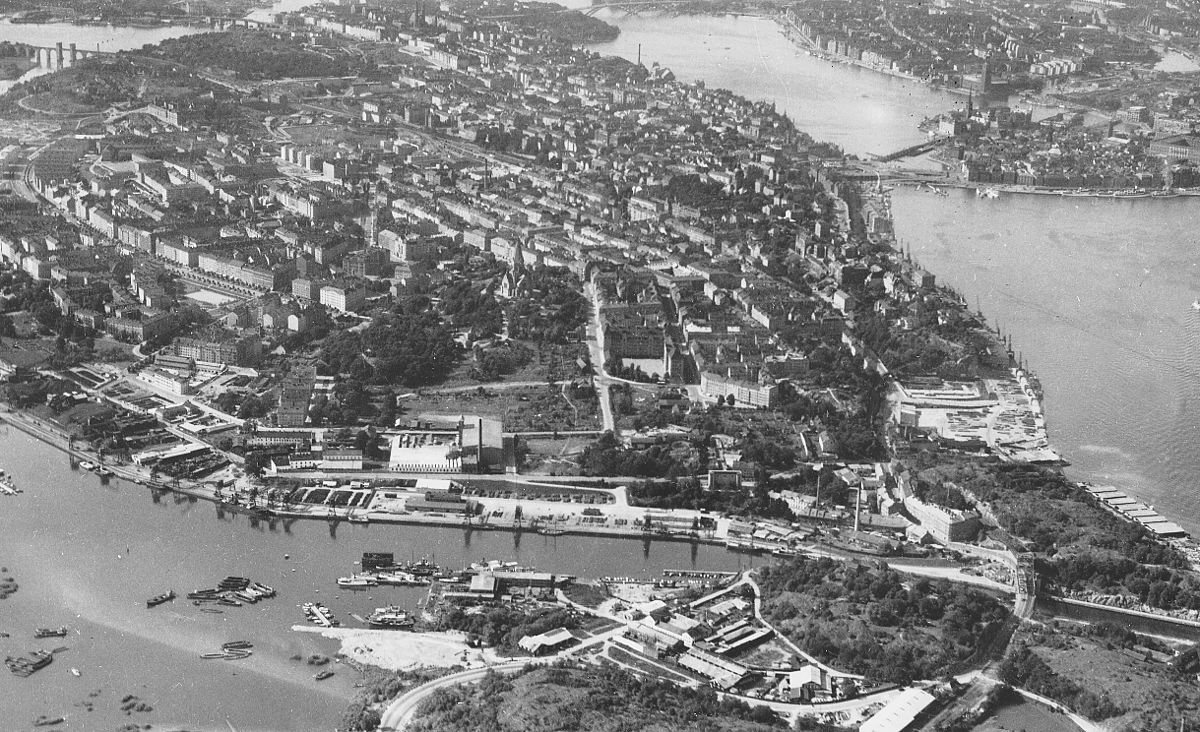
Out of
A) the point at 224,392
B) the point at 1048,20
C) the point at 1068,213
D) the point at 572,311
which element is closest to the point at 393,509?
the point at 224,392

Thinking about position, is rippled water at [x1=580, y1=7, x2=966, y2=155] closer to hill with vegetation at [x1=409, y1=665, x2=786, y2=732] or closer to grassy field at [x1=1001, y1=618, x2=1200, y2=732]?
grassy field at [x1=1001, y1=618, x2=1200, y2=732]

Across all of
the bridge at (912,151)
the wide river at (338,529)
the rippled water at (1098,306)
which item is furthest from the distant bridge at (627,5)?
the wide river at (338,529)

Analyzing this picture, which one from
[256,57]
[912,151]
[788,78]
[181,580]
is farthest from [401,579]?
[788,78]

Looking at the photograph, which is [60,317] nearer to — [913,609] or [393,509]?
[393,509]

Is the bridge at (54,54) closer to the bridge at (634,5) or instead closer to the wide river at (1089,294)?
the wide river at (1089,294)

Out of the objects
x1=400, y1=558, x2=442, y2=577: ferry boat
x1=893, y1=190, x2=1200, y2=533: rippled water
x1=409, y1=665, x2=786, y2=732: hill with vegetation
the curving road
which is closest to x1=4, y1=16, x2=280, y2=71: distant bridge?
x1=893, y1=190, x2=1200, y2=533: rippled water

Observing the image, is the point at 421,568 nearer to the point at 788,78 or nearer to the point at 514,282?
the point at 514,282
